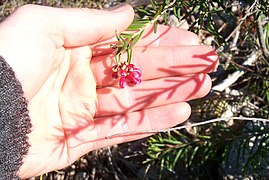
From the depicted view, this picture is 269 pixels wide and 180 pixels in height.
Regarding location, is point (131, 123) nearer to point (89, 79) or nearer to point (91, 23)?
point (89, 79)

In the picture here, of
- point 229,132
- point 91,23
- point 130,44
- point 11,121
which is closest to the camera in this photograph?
point 130,44

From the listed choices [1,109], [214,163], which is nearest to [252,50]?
[214,163]

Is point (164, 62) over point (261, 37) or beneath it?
beneath

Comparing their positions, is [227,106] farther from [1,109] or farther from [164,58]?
[1,109]

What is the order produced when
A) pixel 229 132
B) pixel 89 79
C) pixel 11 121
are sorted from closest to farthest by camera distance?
pixel 11 121
pixel 89 79
pixel 229 132

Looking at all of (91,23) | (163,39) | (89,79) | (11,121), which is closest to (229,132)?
(163,39)
